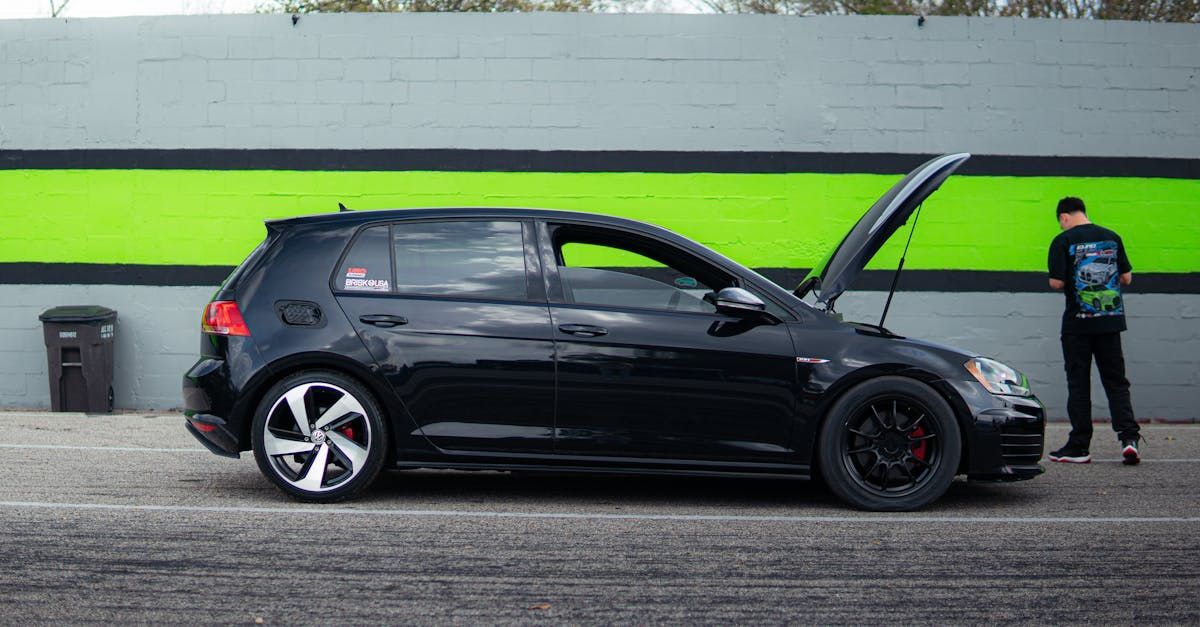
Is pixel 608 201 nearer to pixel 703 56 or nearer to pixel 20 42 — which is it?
pixel 703 56

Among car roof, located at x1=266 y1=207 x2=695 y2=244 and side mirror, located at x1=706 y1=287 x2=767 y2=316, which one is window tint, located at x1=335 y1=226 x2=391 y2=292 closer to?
car roof, located at x1=266 y1=207 x2=695 y2=244

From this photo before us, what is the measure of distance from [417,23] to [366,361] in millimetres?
5686

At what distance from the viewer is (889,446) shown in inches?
251

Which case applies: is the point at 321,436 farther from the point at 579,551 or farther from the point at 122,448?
the point at 122,448

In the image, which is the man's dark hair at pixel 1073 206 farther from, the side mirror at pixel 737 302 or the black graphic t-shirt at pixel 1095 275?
the side mirror at pixel 737 302

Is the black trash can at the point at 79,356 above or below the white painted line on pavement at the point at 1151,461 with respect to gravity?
above

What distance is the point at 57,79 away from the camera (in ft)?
37.4

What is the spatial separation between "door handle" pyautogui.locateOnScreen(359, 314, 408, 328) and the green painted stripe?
15.7ft

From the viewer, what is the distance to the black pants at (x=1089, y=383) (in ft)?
27.4

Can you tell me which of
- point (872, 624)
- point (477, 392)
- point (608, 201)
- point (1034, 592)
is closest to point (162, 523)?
point (477, 392)

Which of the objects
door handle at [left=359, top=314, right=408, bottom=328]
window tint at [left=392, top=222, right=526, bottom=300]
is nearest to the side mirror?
window tint at [left=392, top=222, right=526, bottom=300]

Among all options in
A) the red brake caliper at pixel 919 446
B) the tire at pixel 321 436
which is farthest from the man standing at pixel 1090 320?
the tire at pixel 321 436

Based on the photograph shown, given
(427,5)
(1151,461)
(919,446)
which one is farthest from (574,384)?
(427,5)

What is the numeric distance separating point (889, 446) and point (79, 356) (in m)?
7.54
